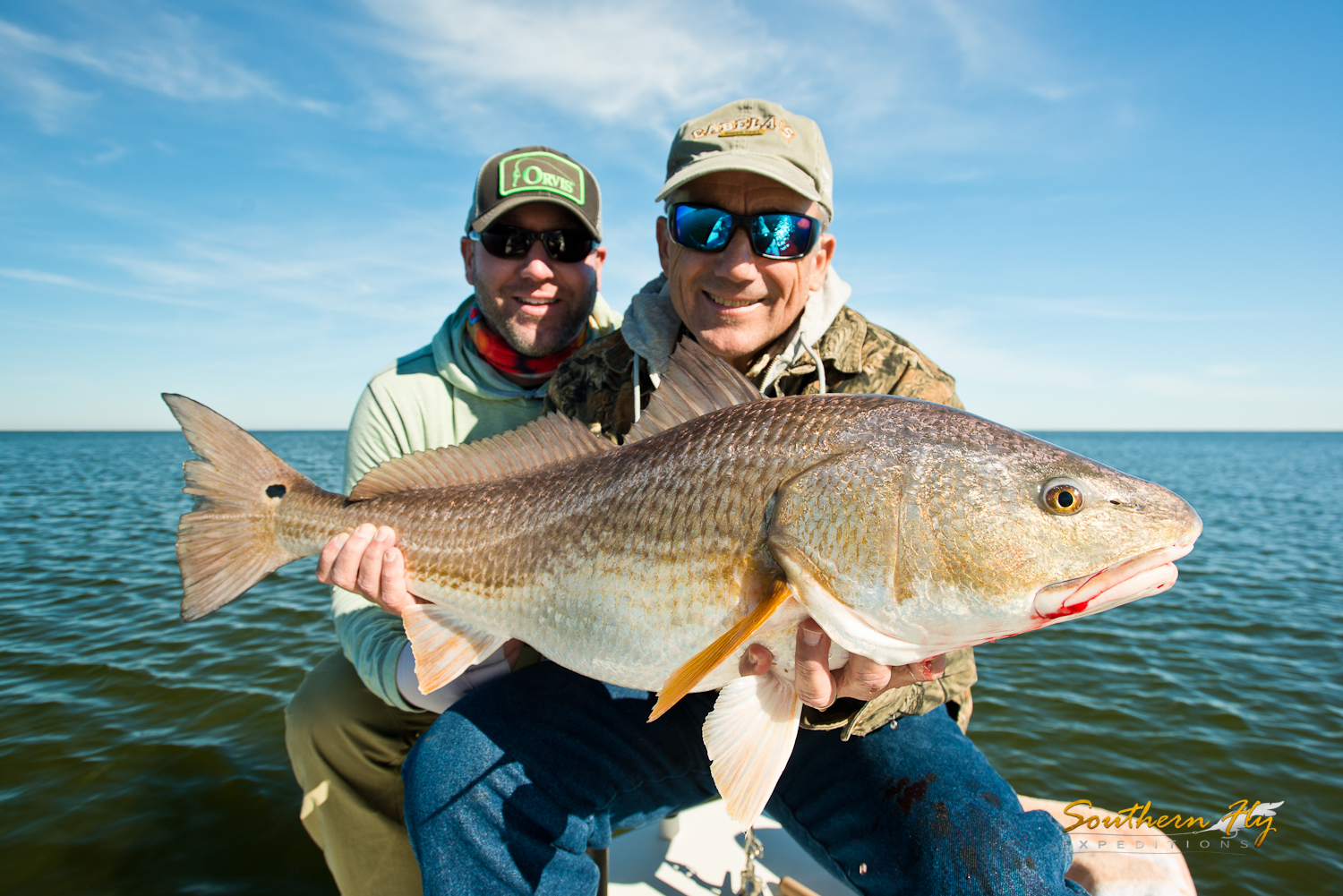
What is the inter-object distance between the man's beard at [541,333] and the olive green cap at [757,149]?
4.49ft

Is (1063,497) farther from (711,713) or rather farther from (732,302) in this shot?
(732,302)

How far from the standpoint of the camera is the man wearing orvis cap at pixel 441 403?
3.73m

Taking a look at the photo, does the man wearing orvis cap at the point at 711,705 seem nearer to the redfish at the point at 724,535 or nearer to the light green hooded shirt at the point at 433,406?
the redfish at the point at 724,535

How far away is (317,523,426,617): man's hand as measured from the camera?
8.95 feet

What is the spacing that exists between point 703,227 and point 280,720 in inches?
292

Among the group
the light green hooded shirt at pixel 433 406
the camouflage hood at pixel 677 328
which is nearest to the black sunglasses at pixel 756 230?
the camouflage hood at pixel 677 328

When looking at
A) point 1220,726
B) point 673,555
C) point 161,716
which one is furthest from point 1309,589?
point 161,716

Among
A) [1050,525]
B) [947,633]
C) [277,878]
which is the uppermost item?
[1050,525]

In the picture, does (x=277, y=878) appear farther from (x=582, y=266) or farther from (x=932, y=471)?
(x=932, y=471)

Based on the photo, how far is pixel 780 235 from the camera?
3.08 meters

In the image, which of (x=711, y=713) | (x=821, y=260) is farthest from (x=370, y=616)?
(x=821, y=260)

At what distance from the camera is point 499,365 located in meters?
4.45

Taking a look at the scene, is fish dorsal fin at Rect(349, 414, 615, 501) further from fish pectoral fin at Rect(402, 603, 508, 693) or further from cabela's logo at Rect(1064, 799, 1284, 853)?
cabela's logo at Rect(1064, 799, 1284, 853)

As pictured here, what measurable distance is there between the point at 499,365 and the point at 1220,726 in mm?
9151
